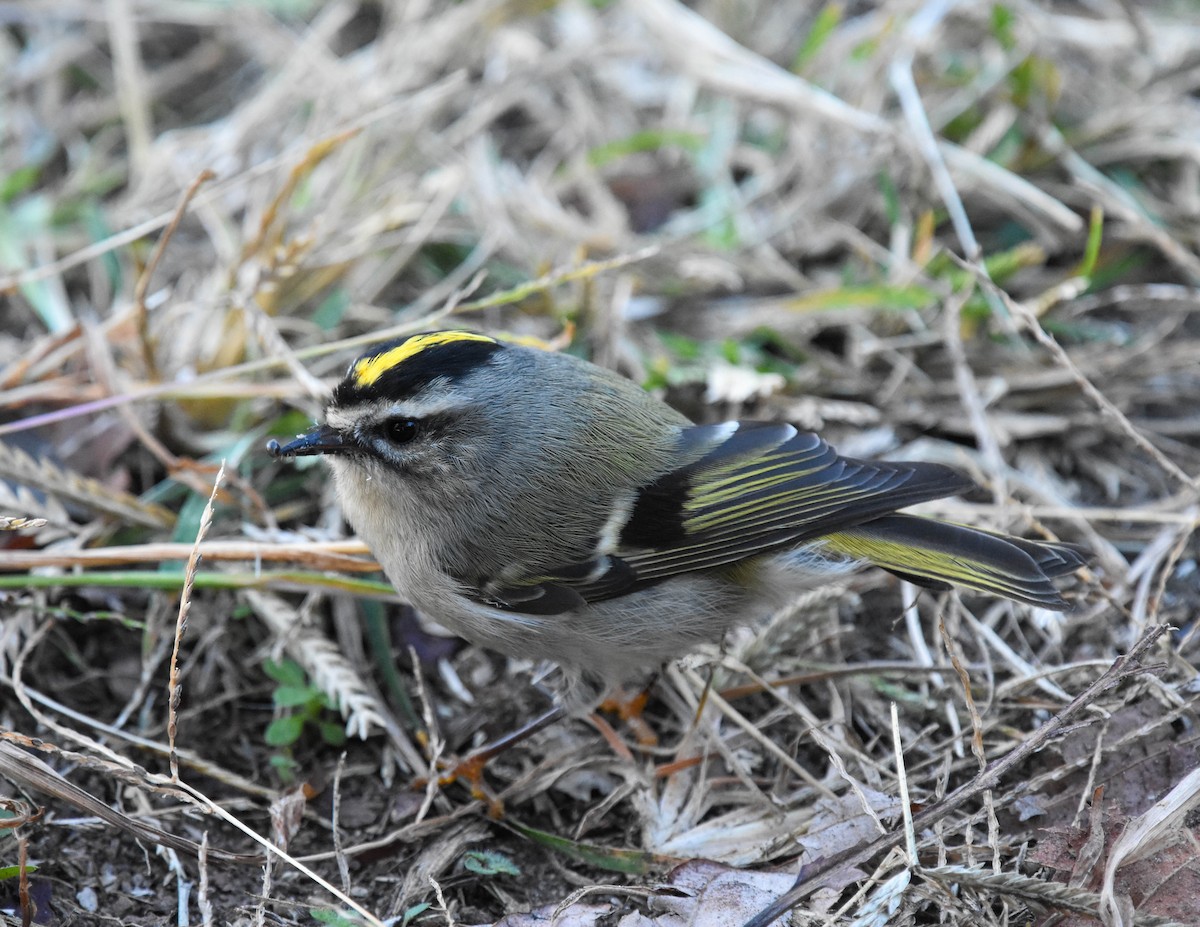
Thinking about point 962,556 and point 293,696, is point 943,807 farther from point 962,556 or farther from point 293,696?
point 293,696

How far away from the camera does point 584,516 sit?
7.94ft

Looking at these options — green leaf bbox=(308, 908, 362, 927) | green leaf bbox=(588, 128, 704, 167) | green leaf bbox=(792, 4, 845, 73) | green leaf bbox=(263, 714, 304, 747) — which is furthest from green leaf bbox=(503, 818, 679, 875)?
green leaf bbox=(792, 4, 845, 73)

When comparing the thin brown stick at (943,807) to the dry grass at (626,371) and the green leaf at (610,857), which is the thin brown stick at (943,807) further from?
the green leaf at (610,857)

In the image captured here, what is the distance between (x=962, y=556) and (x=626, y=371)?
1.29 metres

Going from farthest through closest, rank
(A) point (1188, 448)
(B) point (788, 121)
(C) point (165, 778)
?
(B) point (788, 121) < (A) point (1188, 448) < (C) point (165, 778)

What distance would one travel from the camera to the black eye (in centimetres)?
239

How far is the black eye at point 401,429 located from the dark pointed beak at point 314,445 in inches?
3.5

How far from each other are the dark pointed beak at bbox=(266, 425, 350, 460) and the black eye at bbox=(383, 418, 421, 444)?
0.29 feet

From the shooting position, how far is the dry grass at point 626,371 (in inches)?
88.5

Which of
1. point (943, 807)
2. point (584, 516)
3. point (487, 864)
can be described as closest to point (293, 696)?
point (487, 864)

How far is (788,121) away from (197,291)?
206 cm

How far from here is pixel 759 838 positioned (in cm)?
238

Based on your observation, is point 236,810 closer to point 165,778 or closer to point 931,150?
point 165,778

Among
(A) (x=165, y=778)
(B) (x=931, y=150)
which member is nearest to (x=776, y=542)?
(A) (x=165, y=778)
